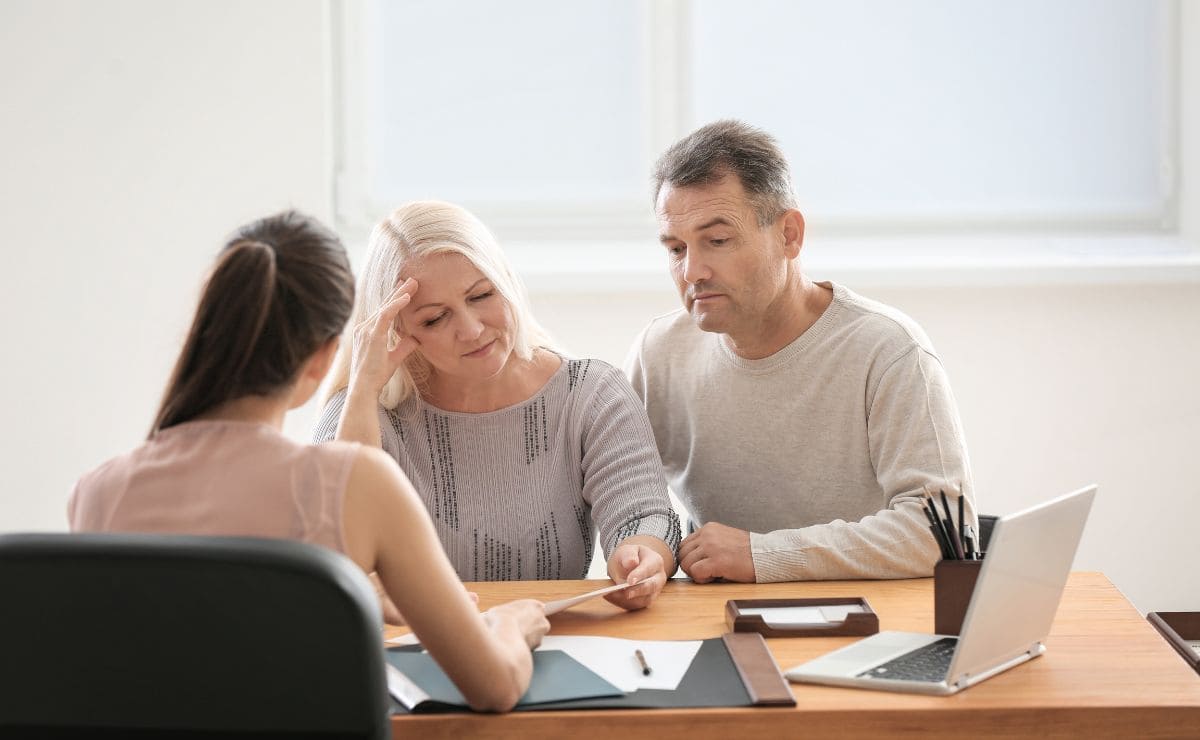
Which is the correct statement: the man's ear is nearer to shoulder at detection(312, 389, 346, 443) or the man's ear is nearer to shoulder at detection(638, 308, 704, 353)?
shoulder at detection(638, 308, 704, 353)

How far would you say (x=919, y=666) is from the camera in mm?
1465

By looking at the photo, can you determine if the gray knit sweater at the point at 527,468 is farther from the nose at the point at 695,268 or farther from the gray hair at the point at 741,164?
the gray hair at the point at 741,164

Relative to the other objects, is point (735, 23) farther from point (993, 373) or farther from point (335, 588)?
point (335, 588)

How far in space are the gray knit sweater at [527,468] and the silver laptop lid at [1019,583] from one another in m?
0.70

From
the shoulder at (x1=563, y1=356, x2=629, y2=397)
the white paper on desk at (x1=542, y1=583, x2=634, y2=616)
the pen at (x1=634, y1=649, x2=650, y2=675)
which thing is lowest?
the pen at (x1=634, y1=649, x2=650, y2=675)

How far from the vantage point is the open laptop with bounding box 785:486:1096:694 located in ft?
4.52

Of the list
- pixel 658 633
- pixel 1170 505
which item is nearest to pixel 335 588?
pixel 658 633

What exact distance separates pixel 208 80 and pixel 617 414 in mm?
1897

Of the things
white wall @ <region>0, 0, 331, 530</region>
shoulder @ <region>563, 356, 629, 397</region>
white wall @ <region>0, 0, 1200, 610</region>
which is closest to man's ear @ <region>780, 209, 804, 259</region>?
shoulder @ <region>563, 356, 629, 397</region>

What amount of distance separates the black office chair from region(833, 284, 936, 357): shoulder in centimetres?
131

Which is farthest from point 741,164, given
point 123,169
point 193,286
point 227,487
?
point 123,169

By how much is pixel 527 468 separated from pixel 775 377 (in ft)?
1.53

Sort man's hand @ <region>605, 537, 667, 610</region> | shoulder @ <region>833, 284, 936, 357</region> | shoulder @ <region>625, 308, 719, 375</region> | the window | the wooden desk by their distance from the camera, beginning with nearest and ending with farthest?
the wooden desk → man's hand @ <region>605, 537, 667, 610</region> → shoulder @ <region>833, 284, 936, 357</region> → shoulder @ <region>625, 308, 719, 375</region> → the window

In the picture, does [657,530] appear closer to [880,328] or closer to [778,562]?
[778,562]
